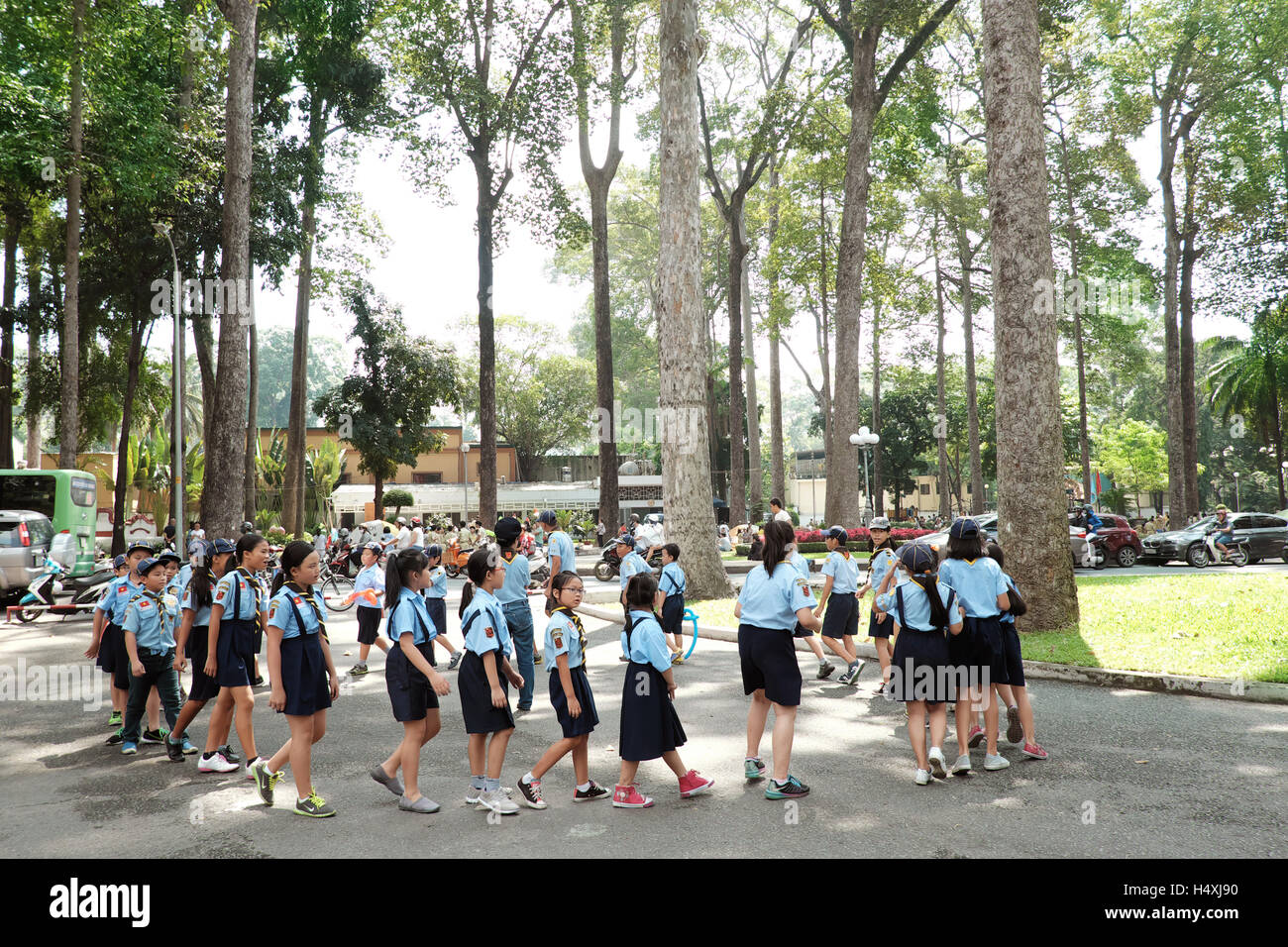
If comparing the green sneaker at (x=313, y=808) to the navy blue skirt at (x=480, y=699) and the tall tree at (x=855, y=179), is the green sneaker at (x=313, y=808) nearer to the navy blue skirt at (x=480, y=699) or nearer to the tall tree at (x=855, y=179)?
the navy blue skirt at (x=480, y=699)

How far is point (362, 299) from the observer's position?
35406 mm

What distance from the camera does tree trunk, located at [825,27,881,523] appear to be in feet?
70.8

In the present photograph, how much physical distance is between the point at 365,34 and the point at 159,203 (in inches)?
345

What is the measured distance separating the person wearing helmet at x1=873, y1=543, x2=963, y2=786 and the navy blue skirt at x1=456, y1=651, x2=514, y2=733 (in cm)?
253

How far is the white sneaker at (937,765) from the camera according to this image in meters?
5.79

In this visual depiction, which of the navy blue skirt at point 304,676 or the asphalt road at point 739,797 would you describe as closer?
the asphalt road at point 739,797

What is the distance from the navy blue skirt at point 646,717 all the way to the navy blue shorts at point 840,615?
414 centimetres

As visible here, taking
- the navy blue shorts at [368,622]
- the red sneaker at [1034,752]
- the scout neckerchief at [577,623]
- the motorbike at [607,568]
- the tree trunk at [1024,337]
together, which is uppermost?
the tree trunk at [1024,337]

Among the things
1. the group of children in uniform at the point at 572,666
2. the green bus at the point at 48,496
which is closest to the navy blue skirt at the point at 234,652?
the group of children in uniform at the point at 572,666

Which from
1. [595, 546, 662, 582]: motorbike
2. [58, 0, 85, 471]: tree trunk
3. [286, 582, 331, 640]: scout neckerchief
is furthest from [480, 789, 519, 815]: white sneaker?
[58, 0, 85, 471]: tree trunk

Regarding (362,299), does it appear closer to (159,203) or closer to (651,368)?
(159,203)

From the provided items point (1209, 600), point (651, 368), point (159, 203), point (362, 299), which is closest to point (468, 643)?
point (1209, 600)

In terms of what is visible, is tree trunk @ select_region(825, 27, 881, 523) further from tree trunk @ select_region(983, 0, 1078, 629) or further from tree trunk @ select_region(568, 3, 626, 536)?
tree trunk @ select_region(983, 0, 1078, 629)

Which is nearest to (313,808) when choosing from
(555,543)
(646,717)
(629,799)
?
(629,799)
